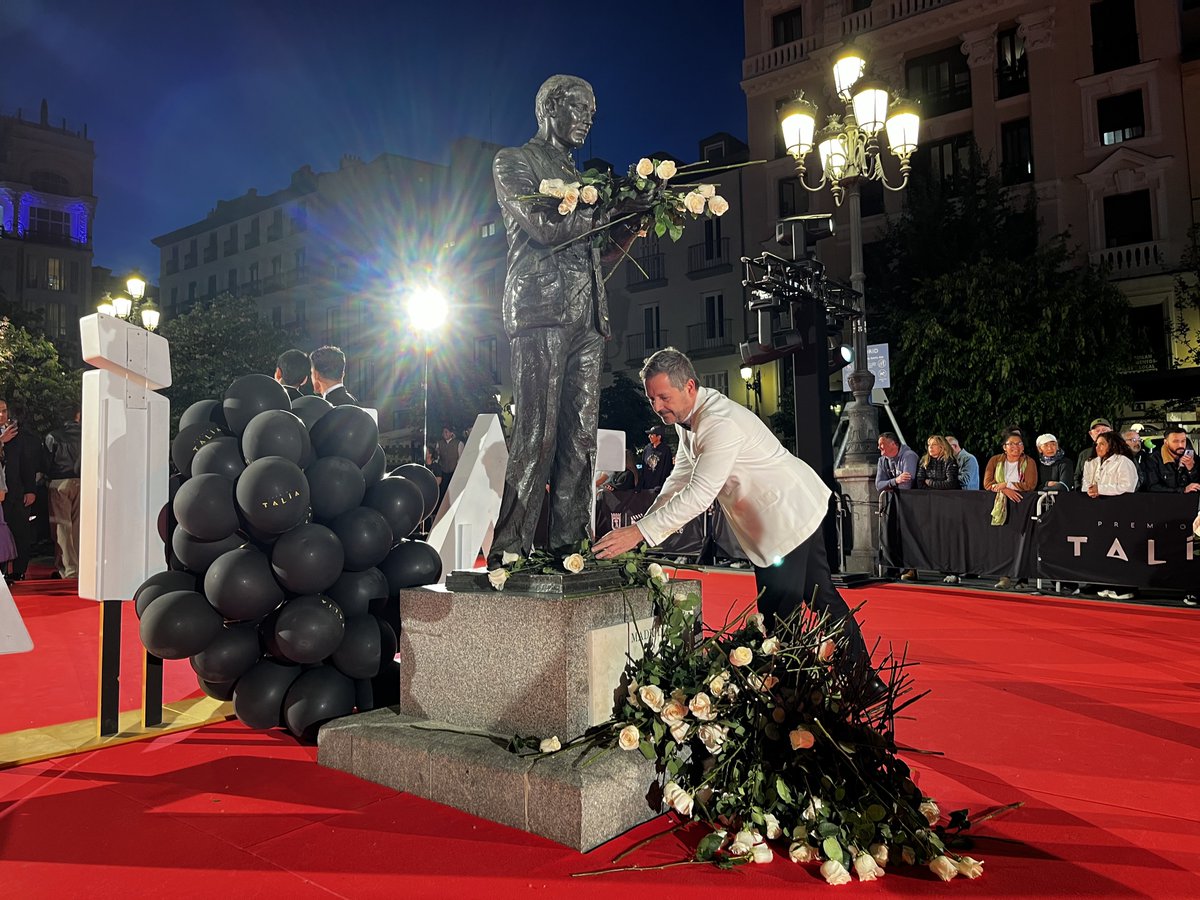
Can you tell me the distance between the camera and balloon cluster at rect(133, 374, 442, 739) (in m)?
3.97

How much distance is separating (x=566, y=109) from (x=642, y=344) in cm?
3363

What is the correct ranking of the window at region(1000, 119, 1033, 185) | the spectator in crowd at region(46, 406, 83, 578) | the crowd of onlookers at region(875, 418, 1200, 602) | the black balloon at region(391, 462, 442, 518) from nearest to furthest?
1. the black balloon at region(391, 462, 442, 518)
2. the crowd of onlookers at region(875, 418, 1200, 602)
3. the spectator in crowd at region(46, 406, 83, 578)
4. the window at region(1000, 119, 1033, 185)

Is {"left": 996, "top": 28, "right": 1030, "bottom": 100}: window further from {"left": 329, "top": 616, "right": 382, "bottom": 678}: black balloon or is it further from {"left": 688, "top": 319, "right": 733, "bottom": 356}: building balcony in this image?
{"left": 329, "top": 616, "right": 382, "bottom": 678}: black balloon

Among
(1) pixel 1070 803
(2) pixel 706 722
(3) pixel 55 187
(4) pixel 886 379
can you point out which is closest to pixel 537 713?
(2) pixel 706 722

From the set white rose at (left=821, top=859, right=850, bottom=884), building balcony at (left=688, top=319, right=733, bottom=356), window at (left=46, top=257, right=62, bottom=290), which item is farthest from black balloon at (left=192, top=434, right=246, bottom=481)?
window at (left=46, top=257, right=62, bottom=290)

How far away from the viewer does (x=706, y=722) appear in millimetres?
3029

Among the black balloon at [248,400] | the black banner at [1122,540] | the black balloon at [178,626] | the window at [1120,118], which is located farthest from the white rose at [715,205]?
the window at [1120,118]

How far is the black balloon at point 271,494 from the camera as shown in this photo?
12.8ft

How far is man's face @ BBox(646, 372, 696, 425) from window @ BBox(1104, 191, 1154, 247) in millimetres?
27224

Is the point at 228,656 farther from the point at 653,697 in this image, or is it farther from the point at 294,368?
the point at 294,368

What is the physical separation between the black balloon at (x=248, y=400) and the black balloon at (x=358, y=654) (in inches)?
50.4

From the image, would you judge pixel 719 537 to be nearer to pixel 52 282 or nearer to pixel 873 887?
pixel 873 887

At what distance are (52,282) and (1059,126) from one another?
61.3 metres

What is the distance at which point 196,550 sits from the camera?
4.25 meters
